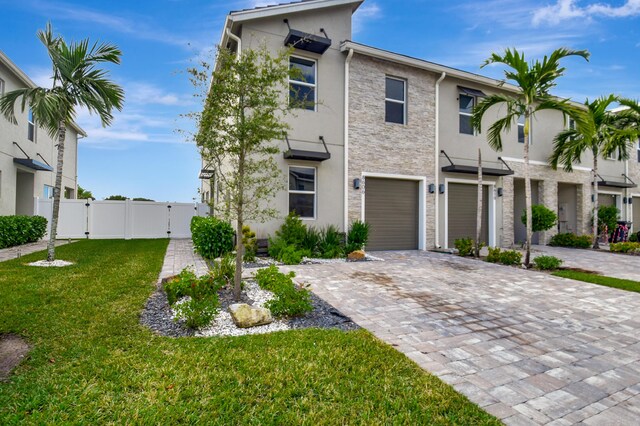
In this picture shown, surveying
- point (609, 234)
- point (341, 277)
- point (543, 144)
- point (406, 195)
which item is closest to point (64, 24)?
point (341, 277)

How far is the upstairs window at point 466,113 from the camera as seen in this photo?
42.3 ft

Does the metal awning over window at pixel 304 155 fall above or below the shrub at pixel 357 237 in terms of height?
above

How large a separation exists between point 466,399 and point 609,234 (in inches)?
730

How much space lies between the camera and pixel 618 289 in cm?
660

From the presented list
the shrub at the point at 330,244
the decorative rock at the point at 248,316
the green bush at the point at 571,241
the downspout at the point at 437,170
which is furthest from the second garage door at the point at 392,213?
the decorative rock at the point at 248,316

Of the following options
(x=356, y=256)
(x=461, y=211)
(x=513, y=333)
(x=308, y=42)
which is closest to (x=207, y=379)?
(x=513, y=333)

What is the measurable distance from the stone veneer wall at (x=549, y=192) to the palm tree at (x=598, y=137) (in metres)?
0.59

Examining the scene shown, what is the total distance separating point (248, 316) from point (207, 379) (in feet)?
4.61

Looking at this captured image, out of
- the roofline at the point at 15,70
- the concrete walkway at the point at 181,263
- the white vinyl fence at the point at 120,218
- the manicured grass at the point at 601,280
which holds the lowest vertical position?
the manicured grass at the point at 601,280

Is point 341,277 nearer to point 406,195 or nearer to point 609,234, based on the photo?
point 406,195

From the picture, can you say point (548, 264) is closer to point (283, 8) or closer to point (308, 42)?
point (308, 42)

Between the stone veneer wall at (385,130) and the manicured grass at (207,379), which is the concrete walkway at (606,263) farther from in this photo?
the manicured grass at (207,379)

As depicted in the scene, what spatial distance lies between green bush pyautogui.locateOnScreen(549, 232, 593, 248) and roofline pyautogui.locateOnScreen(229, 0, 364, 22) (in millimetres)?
12380

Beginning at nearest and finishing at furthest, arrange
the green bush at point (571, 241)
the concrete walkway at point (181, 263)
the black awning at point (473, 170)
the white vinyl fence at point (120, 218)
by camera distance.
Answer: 1. the concrete walkway at point (181, 263)
2. the black awning at point (473, 170)
3. the green bush at point (571, 241)
4. the white vinyl fence at point (120, 218)
